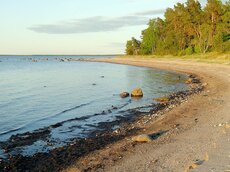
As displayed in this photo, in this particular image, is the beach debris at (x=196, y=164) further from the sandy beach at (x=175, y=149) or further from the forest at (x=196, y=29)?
the forest at (x=196, y=29)

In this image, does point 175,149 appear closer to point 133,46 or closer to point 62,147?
point 62,147

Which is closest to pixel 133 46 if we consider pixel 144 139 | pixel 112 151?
pixel 144 139

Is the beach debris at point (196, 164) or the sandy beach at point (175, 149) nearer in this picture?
the beach debris at point (196, 164)

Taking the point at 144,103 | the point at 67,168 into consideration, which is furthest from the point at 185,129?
the point at 144,103

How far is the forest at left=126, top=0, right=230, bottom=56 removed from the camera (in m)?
77.1

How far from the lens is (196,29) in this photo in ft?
290

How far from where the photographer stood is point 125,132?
1708cm

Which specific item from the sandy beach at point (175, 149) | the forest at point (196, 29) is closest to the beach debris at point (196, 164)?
the sandy beach at point (175, 149)

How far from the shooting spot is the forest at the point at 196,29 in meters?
77.1

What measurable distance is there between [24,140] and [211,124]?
10119mm

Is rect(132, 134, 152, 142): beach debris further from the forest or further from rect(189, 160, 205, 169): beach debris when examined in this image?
the forest

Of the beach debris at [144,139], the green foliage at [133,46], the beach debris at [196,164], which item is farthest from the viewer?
the green foliage at [133,46]

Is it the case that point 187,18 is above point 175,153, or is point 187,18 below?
above

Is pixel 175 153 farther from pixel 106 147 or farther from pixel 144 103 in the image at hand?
pixel 144 103
